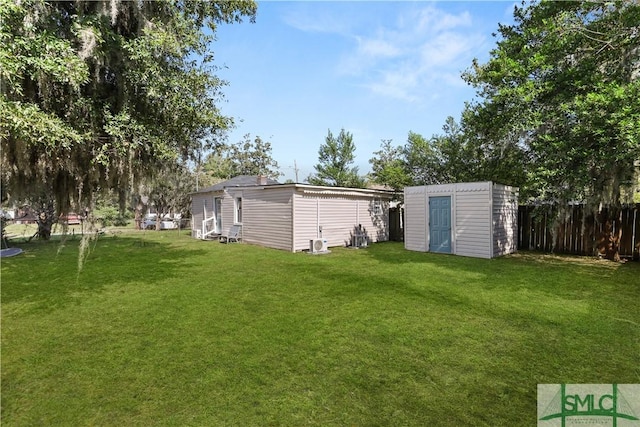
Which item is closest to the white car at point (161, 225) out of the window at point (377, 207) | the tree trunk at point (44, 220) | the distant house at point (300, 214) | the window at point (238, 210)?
the tree trunk at point (44, 220)

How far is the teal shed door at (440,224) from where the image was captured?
10.4m

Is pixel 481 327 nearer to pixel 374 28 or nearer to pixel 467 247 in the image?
pixel 467 247

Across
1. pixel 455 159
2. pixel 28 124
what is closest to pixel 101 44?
pixel 28 124

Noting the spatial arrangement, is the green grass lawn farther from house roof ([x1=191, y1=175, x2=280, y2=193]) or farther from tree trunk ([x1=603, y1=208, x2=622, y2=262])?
house roof ([x1=191, y1=175, x2=280, y2=193])

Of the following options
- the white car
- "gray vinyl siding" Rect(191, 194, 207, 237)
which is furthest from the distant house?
the white car

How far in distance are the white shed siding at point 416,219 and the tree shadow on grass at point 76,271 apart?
7.28m

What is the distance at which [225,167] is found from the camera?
33781 millimetres

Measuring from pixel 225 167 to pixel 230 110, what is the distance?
1071 inches

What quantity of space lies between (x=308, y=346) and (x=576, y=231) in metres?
10.4

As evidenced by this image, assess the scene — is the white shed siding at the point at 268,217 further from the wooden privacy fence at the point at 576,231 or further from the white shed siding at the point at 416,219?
the wooden privacy fence at the point at 576,231

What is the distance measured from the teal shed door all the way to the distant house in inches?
114

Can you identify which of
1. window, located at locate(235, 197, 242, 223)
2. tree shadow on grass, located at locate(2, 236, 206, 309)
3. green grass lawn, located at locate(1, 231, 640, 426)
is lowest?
green grass lawn, located at locate(1, 231, 640, 426)

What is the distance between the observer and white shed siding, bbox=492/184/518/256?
31.8 ft

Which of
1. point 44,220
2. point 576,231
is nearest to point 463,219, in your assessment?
point 576,231
